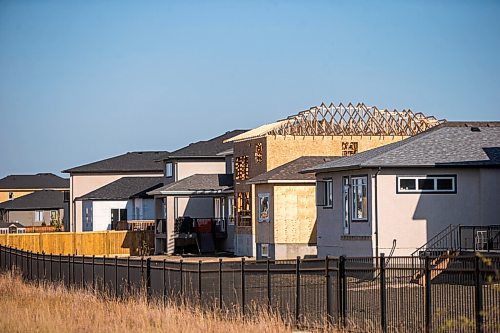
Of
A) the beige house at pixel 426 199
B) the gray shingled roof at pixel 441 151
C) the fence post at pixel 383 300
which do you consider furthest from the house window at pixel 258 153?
the fence post at pixel 383 300

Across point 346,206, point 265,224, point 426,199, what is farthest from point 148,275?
point 265,224

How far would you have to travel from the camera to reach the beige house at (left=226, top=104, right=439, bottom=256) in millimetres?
55562

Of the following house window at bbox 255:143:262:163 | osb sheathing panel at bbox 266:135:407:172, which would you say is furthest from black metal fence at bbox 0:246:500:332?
house window at bbox 255:143:262:163

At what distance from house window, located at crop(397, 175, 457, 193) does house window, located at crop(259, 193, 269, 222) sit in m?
15.4

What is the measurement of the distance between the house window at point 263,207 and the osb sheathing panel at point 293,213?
1.25 meters

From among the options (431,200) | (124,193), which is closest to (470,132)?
(431,200)

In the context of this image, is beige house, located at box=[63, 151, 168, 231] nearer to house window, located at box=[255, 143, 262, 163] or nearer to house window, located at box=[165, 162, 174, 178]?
house window, located at box=[165, 162, 174, 178]

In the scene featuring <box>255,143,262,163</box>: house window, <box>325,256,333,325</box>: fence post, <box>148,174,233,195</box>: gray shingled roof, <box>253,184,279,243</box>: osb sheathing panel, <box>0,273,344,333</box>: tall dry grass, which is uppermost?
<box>255,143,262,163</box>: house window

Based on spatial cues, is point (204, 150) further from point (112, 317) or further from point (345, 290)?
point (345, 290)

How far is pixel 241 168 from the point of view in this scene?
2304 inches

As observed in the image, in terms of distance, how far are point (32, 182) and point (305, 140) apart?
237 feet

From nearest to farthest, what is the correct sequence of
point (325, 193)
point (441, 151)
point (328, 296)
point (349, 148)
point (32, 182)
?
point (328, 296), point (441, 151), point (325, 193), point (349, 148), point (32, 182)

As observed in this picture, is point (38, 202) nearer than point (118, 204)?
No

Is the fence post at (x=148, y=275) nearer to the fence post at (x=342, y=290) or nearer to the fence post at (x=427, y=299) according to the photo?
the fence post at (x=342, y=290)
